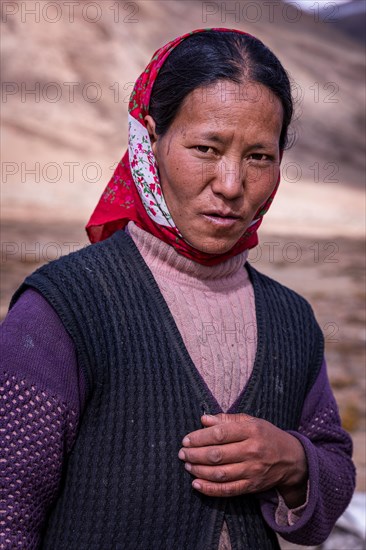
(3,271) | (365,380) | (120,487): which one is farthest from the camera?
(3,271)

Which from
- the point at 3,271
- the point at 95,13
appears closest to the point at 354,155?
the point at 95,13

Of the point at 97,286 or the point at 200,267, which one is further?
the point at 200,267

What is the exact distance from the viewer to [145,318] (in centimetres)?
171

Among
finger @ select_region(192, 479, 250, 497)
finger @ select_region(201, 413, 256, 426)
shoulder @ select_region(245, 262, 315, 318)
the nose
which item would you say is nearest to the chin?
the nose

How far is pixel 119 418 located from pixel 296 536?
1.80 ft

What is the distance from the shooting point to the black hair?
1708 mm

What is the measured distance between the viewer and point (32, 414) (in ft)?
4.99

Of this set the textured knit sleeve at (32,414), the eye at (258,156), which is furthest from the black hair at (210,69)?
the textured knit sleeve at (32,414)

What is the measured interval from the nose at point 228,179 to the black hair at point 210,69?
160mm

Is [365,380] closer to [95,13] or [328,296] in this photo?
[328,296]

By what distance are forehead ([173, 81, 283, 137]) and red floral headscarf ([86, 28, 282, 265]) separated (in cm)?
13

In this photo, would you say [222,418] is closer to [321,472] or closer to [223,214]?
[321,472]

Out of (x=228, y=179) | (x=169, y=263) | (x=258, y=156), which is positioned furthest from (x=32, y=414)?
(x=258, y=156)

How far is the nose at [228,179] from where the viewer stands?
1688 millimetres
